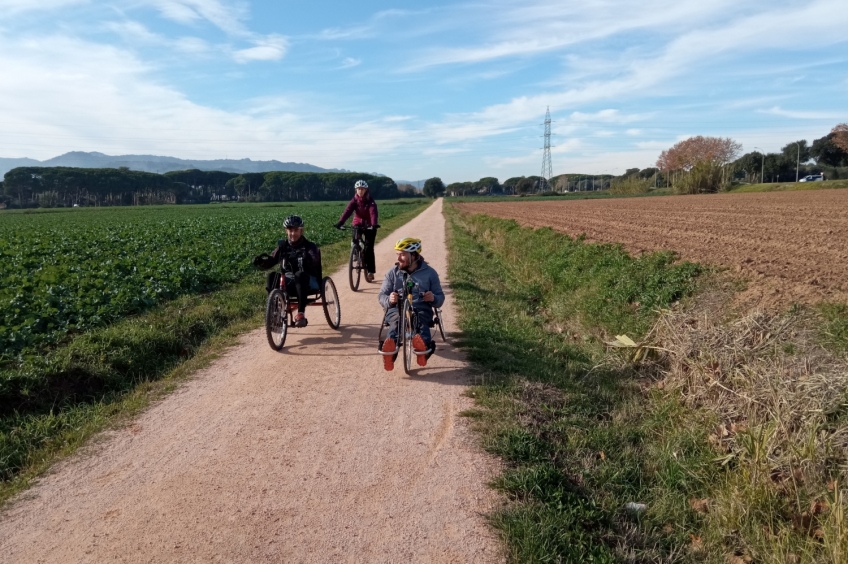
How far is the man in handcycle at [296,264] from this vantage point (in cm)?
770

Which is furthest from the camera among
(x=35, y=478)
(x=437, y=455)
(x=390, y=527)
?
(x=437, y=455)

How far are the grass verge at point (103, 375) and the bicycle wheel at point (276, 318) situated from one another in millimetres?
758

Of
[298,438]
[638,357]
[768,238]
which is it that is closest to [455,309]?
[638,357]

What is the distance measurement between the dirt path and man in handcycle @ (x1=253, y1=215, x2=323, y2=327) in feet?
5.23

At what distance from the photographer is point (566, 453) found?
4.55 metres

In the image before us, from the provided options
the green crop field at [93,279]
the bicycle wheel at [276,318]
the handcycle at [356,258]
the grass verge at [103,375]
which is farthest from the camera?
the handcycle at [356,258]

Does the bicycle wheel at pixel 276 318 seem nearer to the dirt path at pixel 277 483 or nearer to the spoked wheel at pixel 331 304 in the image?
the spoked wheel at pixel 331 304

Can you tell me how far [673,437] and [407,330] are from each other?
2.87 metres

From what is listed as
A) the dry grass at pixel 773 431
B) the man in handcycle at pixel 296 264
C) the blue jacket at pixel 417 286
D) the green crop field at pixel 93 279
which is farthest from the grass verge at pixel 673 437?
the green crop field at pixel 93 279

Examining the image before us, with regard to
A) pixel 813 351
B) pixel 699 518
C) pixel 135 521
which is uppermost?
pixel 813 351

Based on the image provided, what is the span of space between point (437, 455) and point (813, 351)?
11.2 ft

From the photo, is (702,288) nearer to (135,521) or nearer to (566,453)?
(566,453)

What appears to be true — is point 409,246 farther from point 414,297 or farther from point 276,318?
point 276,318

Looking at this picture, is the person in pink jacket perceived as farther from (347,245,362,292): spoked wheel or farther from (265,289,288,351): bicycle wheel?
(265,289,288,351): bicycle wheel
